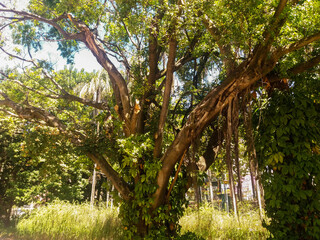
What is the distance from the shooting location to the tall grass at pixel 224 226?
19.7ft

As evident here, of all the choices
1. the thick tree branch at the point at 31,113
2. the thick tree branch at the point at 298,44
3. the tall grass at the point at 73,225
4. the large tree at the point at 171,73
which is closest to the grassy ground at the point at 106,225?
the tall grass at the point at 73,225

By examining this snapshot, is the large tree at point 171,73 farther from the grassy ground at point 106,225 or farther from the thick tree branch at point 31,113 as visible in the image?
the grassy ground at point 106,225

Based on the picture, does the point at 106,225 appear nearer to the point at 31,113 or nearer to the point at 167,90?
the point at 31,113

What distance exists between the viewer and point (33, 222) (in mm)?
9141

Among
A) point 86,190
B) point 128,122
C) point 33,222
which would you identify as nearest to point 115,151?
point 128,122

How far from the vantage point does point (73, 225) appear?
25.8ft

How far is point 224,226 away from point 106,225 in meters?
3.44

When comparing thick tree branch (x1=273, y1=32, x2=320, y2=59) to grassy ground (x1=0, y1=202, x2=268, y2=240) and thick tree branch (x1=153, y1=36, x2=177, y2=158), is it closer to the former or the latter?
thick tree branch (x1=153, y1=36, x2=177, y2=158)

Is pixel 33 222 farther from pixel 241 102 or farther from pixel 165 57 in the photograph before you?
pixel 241 102

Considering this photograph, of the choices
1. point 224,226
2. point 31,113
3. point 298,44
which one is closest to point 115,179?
point 31,113

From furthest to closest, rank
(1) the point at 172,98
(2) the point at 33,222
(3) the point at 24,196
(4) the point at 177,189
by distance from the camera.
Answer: (3) the point at 24,196 < (2) the point at 33,222 < (1) the point at 172,98 < (4) the point at 177,189

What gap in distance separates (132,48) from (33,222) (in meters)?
7.30

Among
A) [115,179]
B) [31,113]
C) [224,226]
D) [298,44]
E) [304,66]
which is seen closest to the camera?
[298,44]

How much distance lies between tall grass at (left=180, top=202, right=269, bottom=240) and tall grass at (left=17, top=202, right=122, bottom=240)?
2.16 metres
